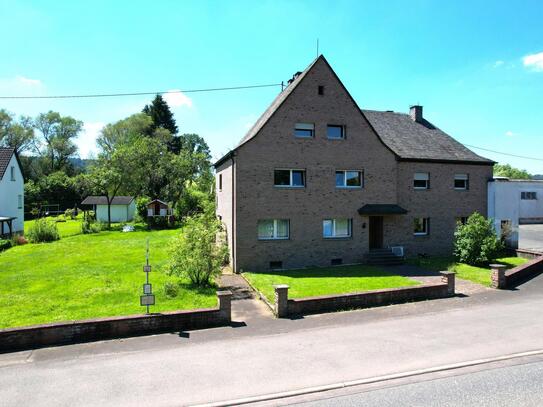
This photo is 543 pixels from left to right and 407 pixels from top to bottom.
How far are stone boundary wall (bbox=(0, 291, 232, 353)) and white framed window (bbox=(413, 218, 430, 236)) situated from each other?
16.0 meters

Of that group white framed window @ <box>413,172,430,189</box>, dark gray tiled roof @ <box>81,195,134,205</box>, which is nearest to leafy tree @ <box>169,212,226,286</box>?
white framed window @ <box>413,172,430,189</box>

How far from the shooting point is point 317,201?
2025 centimetres

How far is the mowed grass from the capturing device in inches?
477

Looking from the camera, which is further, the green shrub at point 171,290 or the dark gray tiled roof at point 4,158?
the dark gray tiled roof at point 4,158

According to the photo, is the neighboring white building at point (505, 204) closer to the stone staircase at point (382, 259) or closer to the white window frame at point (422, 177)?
the white window frame at point (422, 177)

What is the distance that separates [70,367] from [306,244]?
44.0 feet

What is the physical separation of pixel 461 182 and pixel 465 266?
6674 millimetres

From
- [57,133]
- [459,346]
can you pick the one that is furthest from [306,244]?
[57,133]

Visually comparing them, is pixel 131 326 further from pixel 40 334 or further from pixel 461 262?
pixel 461 262

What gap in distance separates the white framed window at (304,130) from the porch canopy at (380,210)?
17.0ft

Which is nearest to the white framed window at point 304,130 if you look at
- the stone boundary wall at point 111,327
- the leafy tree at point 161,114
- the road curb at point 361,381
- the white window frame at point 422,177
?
the white window frame at point 422,177

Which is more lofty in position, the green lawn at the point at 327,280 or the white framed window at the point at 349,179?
the white framed window at the point at 349,179

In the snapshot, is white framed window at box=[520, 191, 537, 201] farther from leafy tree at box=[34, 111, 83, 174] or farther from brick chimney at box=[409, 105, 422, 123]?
leafy tree at box=[34, 111, 83, 174]

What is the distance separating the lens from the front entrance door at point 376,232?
2212cm
